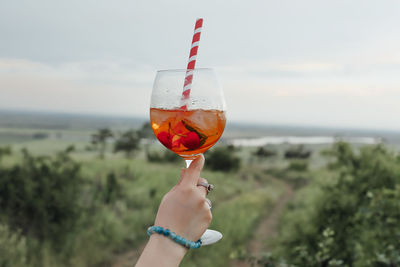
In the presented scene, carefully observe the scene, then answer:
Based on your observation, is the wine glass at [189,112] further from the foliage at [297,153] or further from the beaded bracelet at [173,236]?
the foliage at [297,153]

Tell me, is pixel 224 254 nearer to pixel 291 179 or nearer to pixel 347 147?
pixel 347 147

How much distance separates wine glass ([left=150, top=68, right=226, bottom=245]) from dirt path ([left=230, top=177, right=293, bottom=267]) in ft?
18.2

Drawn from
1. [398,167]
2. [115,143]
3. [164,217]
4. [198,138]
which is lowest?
[115,143]

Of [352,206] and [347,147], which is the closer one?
[352,206]

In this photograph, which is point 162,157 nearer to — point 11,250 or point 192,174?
point 11,250

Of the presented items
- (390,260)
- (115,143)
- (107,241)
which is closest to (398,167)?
(390,260)

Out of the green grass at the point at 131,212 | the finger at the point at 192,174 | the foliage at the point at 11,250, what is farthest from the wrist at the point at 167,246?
the foliage at the point at 11,250

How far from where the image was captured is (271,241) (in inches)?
314

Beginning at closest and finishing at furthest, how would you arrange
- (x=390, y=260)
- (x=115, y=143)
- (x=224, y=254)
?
Answer: (x=390, y=260) < (x=224, y=254) < (x=115, y=143)

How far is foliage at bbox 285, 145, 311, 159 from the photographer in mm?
22781

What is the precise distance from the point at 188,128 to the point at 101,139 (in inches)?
588

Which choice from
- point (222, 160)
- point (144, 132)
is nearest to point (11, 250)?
point (144, 132)

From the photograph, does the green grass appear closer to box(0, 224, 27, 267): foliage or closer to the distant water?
box(0, 224, 27, 267): foliage

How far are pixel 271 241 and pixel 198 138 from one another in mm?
6935
